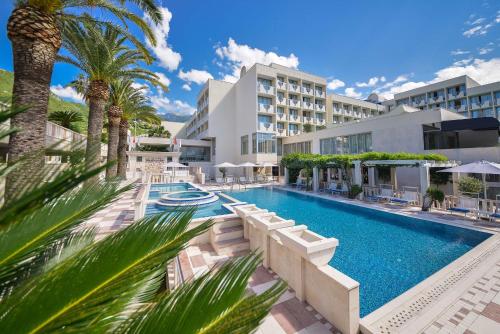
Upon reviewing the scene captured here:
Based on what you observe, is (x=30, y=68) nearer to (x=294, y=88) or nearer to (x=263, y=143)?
(x=263, y=143)

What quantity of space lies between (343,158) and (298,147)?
42.9 ft

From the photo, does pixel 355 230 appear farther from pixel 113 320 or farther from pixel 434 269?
pixel 113 320

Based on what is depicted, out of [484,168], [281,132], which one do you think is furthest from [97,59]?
[281,132]

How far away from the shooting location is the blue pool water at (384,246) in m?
5.07

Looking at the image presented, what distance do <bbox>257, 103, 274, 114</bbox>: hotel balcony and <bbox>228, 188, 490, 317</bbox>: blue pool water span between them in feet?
62.9

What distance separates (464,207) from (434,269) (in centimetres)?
637

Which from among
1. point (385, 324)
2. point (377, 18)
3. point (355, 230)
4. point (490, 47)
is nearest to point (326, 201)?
point (355, 230)

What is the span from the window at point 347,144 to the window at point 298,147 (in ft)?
7.81

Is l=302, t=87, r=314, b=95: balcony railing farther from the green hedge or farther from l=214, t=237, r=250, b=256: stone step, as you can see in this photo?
l=214, t=237, r=250, b=256: stone step

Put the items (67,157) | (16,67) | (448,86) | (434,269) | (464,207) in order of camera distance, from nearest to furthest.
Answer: (67,157) → (16,67) → (434,269) → (464,207) → (448,86)

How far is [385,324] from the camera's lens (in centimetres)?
343

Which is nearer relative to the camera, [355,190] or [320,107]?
[355,190]

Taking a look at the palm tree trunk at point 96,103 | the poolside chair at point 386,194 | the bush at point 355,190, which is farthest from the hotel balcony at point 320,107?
the palm tree trunk at point 96,103

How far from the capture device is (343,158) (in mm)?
15586
